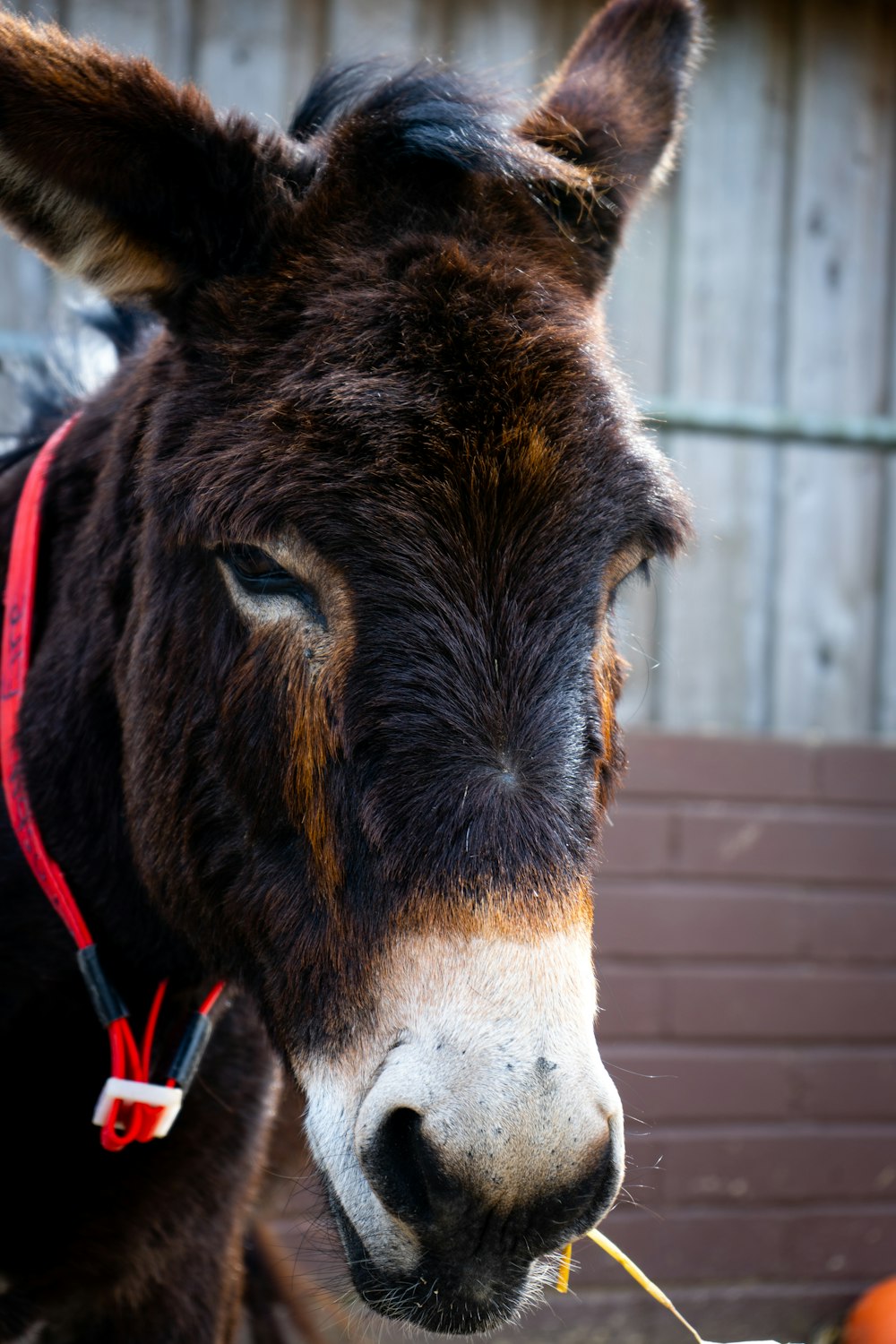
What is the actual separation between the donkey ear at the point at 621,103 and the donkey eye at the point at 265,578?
0.85m

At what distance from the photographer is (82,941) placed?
1899 millimetres

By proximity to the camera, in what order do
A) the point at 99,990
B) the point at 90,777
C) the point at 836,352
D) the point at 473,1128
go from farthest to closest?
the point at 836,352
the point at 90,777
the point at 99,990
the point at 473,1128

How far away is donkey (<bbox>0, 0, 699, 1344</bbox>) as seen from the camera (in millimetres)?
1329

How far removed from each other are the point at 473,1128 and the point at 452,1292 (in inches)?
9.6

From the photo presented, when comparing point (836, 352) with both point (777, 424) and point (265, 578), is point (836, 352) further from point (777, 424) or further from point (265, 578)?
point (265, 578)

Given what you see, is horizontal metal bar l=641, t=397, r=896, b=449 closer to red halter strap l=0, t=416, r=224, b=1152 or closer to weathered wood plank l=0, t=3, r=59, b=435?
weathered wood plank l=0, t=3, r=59, b=435

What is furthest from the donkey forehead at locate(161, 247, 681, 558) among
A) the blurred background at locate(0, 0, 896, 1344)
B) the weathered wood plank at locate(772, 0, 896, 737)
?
the weathered wood plank at locate(772, 0, 896, 737)

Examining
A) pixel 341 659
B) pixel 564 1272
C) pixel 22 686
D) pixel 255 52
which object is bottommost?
pixel 564 1272

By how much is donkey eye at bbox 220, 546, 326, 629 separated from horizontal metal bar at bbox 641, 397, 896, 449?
2841 millimetres

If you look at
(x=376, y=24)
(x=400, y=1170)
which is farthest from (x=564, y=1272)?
(x=376, y=24)

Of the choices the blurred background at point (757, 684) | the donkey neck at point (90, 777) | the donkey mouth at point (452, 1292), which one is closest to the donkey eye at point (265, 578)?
the donkey neck at point (90, 777)

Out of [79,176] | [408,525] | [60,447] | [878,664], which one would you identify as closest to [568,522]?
[408,525]

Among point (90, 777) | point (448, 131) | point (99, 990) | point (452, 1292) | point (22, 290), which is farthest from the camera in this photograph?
point (22, 290)

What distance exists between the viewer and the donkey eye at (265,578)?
158 cm
